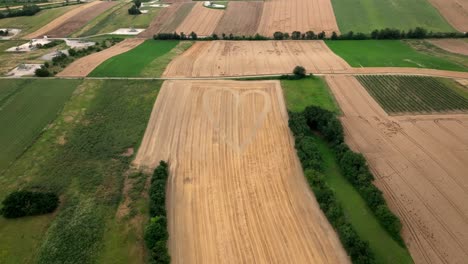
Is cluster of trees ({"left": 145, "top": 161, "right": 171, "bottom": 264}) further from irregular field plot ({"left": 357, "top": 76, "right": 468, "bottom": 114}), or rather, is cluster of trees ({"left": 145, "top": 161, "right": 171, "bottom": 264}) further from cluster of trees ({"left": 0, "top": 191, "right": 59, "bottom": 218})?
irregular field plot ({"left": 357, "top": 76, "right": 468, "bottom": 114})

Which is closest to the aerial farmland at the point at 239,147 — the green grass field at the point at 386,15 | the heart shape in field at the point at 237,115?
the heart shape in field at the point at 237,115

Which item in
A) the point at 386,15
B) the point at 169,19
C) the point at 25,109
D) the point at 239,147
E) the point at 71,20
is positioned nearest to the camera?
the point at 239,147

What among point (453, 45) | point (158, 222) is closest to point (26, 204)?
point (158, 222)

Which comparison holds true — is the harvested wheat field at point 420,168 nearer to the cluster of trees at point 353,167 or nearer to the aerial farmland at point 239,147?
the aerial farmland at point 239,147

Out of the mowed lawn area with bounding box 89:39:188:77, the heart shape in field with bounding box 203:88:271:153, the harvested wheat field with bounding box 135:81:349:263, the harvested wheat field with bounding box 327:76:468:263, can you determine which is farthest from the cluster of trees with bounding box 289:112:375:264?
the mowed lawn area with bounding box 89:39:188:77

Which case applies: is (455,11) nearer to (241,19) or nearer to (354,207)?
(241,19)

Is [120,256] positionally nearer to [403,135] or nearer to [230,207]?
[230,207]

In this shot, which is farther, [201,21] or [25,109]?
[201,21]
